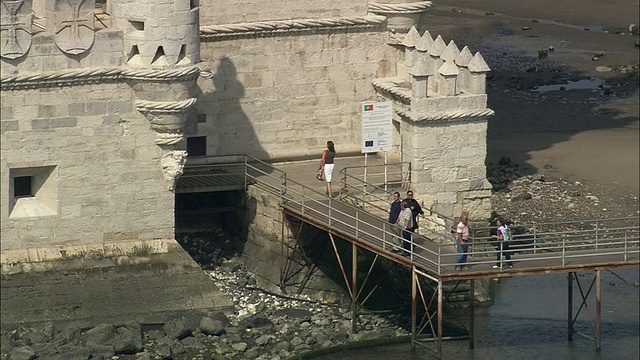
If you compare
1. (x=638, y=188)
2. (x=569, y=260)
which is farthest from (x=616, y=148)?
(x=569, y=260)

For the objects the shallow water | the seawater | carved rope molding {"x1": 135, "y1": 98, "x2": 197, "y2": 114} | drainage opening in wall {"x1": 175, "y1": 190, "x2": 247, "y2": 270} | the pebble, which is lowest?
the seawater

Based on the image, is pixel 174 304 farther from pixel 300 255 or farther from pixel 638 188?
pixel 638 188

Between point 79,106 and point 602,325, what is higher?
point 79,106

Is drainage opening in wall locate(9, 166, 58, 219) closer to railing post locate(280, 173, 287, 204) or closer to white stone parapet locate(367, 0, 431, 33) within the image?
→ railing post locate(280, 173, 287, 204)

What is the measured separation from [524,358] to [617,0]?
128 ft

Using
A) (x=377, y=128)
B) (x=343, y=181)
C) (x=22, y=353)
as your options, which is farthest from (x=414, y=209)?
(x=22, y=353)

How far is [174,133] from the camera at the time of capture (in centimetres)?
4872

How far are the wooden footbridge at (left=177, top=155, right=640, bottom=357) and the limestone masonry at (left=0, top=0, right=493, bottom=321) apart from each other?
118 cm

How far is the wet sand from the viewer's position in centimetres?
6225

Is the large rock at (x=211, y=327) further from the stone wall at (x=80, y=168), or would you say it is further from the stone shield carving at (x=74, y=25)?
the stone shield carving at (x=74, y=25)

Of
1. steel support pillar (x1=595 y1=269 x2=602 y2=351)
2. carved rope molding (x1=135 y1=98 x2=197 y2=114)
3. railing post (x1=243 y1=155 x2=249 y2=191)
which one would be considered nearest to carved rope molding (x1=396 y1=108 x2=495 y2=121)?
railing post (x1=243 y1=155 x2=249 y2=191)

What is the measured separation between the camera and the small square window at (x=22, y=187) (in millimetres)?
48094

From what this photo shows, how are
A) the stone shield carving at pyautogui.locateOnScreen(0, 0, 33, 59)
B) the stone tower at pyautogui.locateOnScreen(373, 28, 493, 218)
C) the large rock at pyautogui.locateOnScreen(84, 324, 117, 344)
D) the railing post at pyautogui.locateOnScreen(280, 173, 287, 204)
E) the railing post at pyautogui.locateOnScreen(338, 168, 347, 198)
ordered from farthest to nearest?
the stone tower at pyautogui.locateOnScreen(373, 28, 493, 218), the railing post at pyautogui.locateOnScreen(338, 168, 347, 198), the railing post at pyautogui.locateOnScreen(280, 173, 287, 204), the large rock at pyautogui.locateOnScreen(84, 324, 117, 344), the stone shield carving at pyautogui.locateOnScreen(0, 0, 33, 59)

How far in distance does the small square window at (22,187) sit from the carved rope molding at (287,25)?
641 centimetres
